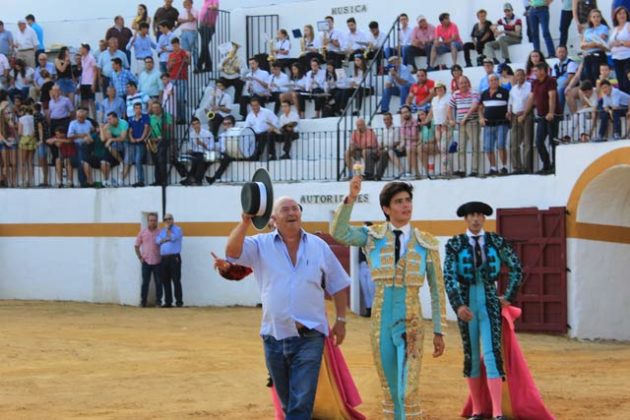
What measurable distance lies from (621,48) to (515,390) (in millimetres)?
8929

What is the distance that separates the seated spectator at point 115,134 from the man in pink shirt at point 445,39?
5.44 meters

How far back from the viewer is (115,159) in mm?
23312

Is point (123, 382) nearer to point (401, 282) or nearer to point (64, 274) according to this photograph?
point (401, 282)

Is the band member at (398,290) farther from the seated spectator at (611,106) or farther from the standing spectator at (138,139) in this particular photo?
the standing spectator at (138,139)

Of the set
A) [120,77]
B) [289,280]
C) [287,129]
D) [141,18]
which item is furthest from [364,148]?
[289,280]

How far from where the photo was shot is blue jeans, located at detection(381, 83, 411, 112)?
71.7 ft

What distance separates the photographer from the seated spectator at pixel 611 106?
16922 millimetres

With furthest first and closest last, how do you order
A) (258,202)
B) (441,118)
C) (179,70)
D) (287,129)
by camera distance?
(179,70) → (287,129) → (441,118) → (258,202)

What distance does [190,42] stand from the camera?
25.1m

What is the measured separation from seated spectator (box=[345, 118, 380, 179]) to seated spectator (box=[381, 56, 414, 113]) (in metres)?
1.21

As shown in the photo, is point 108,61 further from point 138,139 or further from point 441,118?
point 441,118

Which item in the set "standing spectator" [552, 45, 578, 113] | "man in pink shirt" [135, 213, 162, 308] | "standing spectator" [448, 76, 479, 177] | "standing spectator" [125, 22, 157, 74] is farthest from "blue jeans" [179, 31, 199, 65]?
"standing spectator" [552, 45, 578, 113]

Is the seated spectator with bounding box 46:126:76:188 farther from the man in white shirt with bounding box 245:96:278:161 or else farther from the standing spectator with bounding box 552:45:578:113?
the standing spectator with bounding box 552:45:578:113

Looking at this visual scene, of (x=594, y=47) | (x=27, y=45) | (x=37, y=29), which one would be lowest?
(x=594, y=47)
